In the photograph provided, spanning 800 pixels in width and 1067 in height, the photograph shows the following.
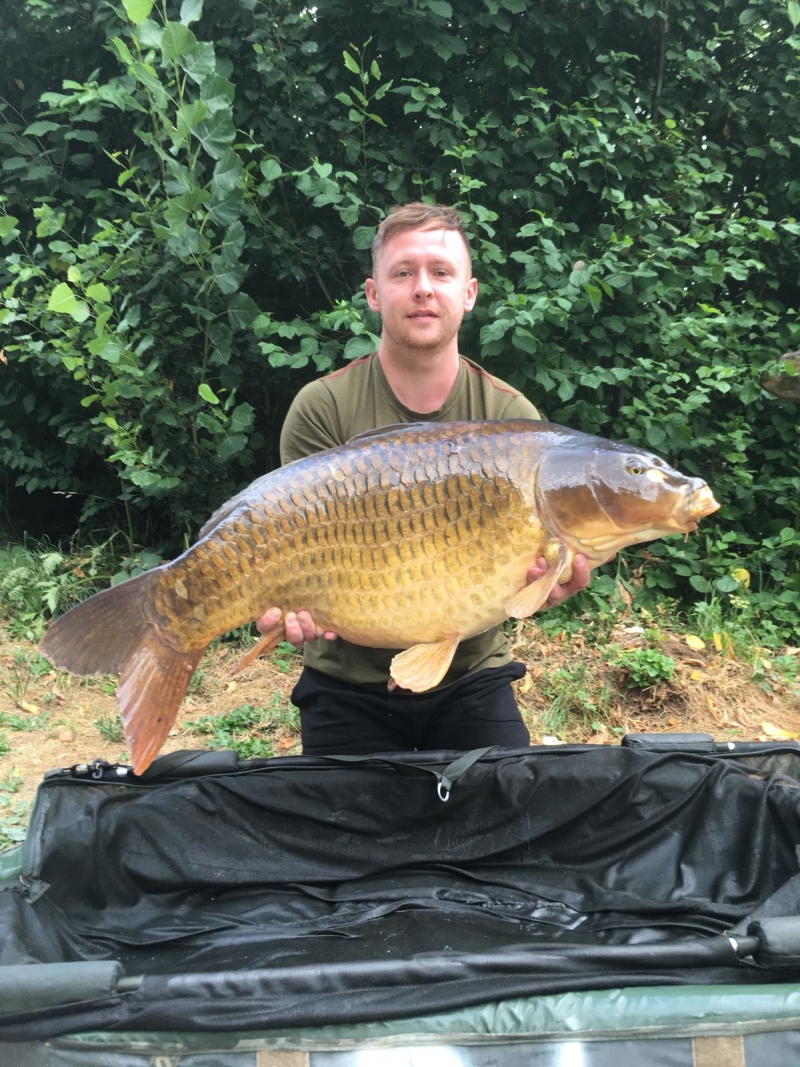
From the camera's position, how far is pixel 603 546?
1.27m

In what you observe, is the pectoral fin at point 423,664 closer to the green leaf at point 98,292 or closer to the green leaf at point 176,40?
the green leaf at point 98,292

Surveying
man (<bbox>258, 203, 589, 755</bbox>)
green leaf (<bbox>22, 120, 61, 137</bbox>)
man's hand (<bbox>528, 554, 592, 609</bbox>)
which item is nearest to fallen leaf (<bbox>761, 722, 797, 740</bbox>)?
man (<bbox>258, 203, 589, 755</bbox>)

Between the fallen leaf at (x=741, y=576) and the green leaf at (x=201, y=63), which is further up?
the green leaf at (x=201, y=63)

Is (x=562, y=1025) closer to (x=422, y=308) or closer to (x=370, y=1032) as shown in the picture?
(x=370, y=1032)

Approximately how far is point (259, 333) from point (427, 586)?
1691 millimetres

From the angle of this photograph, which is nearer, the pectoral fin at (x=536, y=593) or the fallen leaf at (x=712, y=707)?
the pectoral fin at (x=536, y=593)

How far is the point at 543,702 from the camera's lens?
2545mm

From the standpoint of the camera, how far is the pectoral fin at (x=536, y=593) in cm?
122

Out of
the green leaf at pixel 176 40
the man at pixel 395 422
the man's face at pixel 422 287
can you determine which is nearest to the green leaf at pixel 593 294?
the man at pixel 395 422

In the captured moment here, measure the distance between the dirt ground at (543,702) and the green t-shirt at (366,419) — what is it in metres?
0.82

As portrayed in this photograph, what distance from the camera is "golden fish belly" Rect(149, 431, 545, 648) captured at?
4.09 ft

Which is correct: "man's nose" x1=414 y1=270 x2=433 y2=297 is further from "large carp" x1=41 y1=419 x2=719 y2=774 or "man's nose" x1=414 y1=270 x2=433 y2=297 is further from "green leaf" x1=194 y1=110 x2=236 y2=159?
"green leaf" x1=194 y1=110 x2=236 y2=159

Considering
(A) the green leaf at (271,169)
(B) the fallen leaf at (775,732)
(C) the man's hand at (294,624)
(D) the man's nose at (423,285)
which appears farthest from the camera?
(A) the green leaf at (271,169)

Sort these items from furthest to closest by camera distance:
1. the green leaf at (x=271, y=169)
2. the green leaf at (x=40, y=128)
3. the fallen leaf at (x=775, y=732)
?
the green leaf at (x=40, y=128) → the green leaf at (x=271, y=169) → the fallen leaf at (x=775, y=732)
